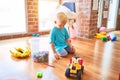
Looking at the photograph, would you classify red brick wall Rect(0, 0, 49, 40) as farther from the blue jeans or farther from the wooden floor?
the blue jeans

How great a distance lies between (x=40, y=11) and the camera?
12.8ft

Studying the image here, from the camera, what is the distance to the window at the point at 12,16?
344cm

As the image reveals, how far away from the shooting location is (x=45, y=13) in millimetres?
4035

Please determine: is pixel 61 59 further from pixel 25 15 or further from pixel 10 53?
pixel 25 15

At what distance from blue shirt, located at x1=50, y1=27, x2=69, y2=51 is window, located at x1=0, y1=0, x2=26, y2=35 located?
A: 148cm

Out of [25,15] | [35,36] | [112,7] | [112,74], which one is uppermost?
[112,7]

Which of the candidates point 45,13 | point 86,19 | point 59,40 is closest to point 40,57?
point 59,40

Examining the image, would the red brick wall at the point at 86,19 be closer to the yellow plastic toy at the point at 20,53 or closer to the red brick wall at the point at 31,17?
the red brick wall at the point at 31,17

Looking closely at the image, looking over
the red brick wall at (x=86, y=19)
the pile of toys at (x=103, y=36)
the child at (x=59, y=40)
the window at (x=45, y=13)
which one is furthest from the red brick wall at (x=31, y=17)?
the pile of toys at (x=103, y=36)

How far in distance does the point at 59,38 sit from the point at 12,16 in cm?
170

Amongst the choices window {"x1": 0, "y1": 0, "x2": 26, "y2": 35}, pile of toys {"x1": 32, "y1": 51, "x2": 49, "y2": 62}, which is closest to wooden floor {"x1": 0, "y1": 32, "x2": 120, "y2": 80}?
pile of toys {"x1": 32, "y1": 51, "x2": 49, "y2": 62}

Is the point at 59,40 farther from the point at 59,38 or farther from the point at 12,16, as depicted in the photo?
the point at 12,16

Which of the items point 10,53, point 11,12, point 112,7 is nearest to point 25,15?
point 11,12

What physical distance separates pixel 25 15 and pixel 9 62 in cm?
175
